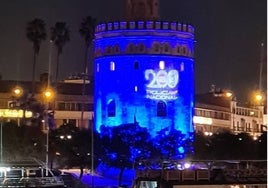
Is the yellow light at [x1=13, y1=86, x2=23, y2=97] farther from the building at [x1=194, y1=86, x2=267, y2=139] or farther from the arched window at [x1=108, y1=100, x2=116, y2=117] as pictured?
the building at [x1=194, y1=86, x2=267, y2=139]

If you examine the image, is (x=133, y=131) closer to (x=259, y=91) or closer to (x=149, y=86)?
(x=149, y=86)

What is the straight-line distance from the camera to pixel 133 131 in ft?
198

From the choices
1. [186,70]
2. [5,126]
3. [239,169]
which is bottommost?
[239,169]

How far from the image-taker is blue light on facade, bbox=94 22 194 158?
6200 cm

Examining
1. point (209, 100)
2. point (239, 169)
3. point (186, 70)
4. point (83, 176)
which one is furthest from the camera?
point (209, 100)

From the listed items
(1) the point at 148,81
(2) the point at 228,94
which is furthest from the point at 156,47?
(2) the point at 228,94

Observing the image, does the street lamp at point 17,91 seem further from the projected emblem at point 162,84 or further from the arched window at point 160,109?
the arched window at point 160,109

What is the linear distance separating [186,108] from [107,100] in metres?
5.77

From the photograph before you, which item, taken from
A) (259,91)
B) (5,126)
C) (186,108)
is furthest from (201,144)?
(259,91)

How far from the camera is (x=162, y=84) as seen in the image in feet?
204

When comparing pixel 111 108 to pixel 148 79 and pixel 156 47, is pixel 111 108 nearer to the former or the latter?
pixel 148 79

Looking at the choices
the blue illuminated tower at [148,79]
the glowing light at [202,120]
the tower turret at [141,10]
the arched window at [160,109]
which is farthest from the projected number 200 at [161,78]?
the glowing light at [202,120]

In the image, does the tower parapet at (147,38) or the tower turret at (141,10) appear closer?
the tower parapet at (147,38)

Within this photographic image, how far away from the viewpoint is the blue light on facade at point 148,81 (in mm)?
62000
